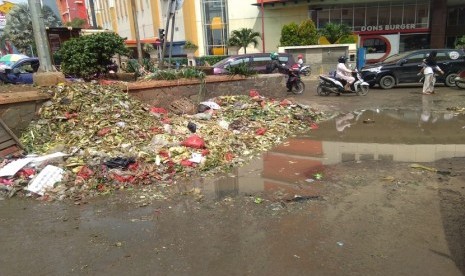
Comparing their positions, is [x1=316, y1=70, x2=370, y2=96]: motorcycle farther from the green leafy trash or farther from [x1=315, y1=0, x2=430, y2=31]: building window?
→ [x1=315, y1=0, x2=430, y2=31]: building window

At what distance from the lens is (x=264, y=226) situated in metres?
4.43

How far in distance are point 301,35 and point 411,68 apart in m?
13.8

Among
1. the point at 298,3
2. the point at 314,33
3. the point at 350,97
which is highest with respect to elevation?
the point at 298,3

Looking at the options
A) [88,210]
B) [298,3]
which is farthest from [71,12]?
[88,210]

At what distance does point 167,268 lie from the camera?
3650 millimetres

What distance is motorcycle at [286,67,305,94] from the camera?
1534 cm

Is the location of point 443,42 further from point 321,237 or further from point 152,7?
point 321,237

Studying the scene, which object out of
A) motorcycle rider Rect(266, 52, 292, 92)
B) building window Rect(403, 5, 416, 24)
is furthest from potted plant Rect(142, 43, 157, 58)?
motorcycle rider Rect(266, 52, 292, 92)

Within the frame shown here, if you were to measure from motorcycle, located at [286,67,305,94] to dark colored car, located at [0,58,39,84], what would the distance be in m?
9.52

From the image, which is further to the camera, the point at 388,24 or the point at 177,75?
the point at 388,24

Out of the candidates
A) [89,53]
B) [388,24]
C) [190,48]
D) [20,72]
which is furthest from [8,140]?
[388,24]

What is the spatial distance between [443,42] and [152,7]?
28905 millimetres

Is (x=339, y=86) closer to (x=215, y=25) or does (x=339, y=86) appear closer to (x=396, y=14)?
(x=396, y=14)

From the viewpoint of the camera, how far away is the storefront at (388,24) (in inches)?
1287
